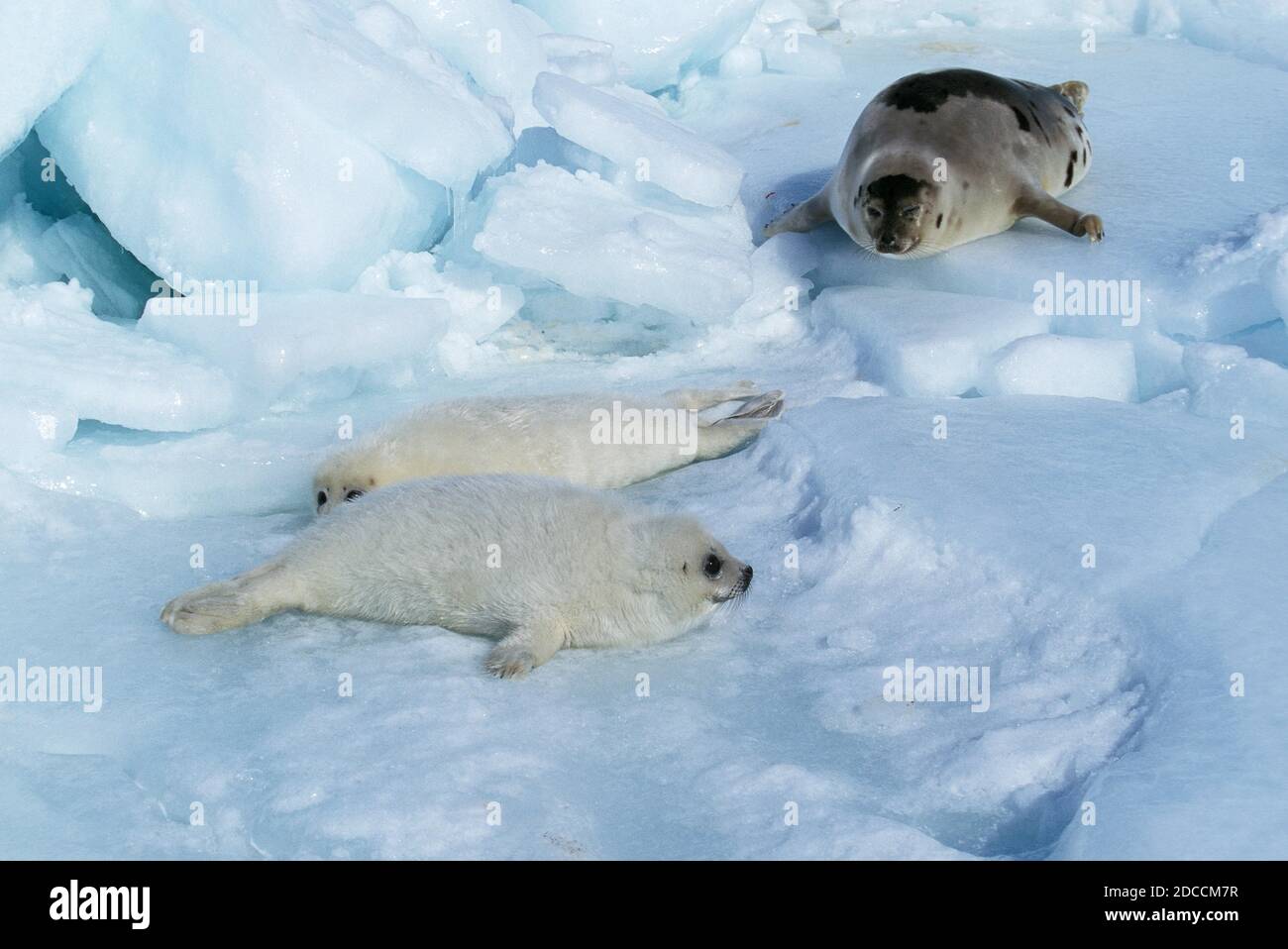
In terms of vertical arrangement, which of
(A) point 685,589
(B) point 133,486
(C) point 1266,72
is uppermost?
(C) point 1266,72

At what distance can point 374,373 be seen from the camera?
443 centimetres

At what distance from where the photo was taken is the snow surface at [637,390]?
7.66ft

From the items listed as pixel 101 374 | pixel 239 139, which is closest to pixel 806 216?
pixel 239 139

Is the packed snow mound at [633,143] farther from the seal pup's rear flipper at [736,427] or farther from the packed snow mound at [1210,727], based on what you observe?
the packed snow mound at [1210,727]

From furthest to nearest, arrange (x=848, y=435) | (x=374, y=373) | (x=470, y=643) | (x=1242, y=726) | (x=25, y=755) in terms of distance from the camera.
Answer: (x=374, y=373) → (x=848, y=435) → (x=470, y=643) → (x=25, y=755) → (x=1242, y=726)

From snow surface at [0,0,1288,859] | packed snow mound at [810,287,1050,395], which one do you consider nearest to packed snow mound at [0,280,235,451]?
snow surface at [0,0,1288,859]

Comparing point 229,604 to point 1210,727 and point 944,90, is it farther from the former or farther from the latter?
point 944,90

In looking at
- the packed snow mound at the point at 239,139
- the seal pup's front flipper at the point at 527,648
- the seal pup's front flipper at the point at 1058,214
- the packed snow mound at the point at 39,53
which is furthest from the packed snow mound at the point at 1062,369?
the packed snow mound at the point at 39,53

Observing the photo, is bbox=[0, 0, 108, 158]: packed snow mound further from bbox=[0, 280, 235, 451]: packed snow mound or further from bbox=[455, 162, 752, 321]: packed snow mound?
bbox=[455, 162, 752, 321]: packed snow mound

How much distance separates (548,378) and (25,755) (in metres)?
2.28

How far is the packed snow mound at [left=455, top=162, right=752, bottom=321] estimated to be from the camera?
457cm

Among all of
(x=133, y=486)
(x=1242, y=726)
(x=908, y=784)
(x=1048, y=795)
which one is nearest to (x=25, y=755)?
(x=133, y=486)

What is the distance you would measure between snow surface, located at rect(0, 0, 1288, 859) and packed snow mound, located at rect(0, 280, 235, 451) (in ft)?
0.05

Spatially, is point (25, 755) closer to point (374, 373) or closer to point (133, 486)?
point (133, 486)
